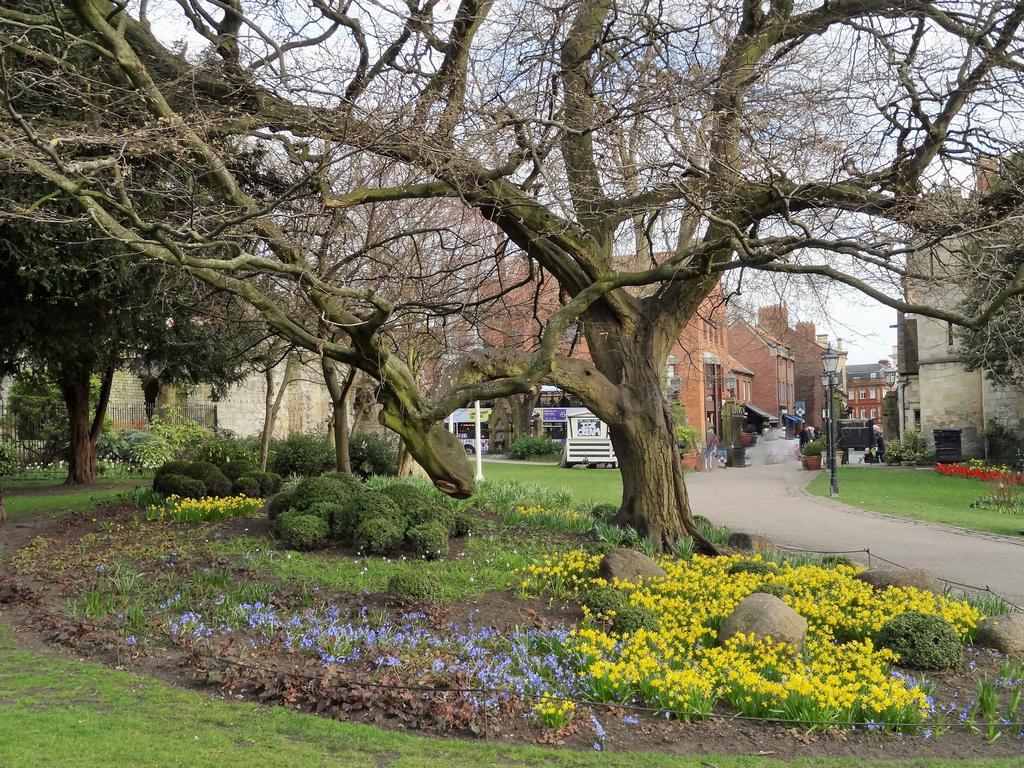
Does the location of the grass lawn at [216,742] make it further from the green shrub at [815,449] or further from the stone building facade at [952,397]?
the green shrub at [815,449]

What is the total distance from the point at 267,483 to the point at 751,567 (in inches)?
385

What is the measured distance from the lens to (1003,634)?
7.01 metres

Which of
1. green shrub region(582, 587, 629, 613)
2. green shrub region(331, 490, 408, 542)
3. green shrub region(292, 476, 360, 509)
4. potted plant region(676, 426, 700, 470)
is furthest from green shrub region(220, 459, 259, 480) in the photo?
potted plant region(676, 426, 700, 470)

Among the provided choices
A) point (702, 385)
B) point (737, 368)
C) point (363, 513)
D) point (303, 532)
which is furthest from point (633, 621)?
point (737, 368)

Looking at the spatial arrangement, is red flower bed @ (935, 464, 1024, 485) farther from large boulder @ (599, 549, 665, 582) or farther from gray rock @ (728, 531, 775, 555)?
large boulder @ (599, 549, 665, 582)

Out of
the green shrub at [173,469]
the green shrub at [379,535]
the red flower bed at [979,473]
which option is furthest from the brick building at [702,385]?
the green shrub at [379,535]

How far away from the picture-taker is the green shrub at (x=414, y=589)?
778 centimetres

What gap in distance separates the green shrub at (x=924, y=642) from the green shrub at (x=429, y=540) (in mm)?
5038

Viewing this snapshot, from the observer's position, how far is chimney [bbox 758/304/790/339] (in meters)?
14.5

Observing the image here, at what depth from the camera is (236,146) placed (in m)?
11.0

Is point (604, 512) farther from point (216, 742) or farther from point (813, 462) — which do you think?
point (813, 462)

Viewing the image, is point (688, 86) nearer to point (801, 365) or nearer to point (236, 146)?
point (236, 146)

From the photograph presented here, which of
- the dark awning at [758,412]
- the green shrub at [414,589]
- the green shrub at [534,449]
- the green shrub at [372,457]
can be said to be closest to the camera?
the green shrub at [414,589]

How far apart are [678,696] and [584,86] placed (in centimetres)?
699
